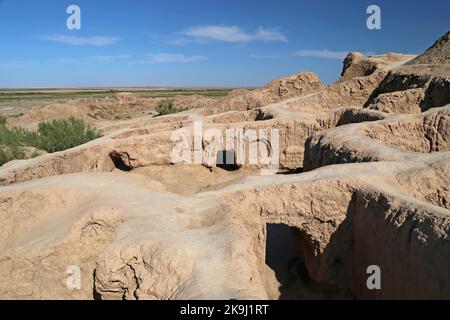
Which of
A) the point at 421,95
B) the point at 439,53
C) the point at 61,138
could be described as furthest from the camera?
the point at 61,138

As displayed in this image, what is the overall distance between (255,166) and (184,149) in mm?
2616

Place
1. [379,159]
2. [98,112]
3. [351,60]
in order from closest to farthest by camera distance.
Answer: [379,159]
[351,60]
[98,112]

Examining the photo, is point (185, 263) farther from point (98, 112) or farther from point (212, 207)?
point (98, 112)

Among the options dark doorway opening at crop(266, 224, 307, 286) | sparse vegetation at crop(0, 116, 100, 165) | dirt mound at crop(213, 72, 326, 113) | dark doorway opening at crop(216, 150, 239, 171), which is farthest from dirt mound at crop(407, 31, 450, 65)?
sparse vegetation at crop(0, 116, 100, 165)

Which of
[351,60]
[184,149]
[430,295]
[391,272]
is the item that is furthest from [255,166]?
[351,60]

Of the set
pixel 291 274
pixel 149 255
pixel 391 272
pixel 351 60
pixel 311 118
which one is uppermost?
pixel 351 60

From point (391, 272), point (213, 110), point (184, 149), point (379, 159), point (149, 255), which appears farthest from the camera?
point (213, 110)

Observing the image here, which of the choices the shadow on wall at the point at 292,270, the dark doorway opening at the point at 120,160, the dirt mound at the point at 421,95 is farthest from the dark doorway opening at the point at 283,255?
the dark doorway opening at the point at 120,160

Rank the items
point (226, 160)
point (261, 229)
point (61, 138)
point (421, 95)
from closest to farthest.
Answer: point (261, 229) → point (421, 95) → point (226, 160) → point (61, 138)

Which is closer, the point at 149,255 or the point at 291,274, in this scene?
the point at 149,255

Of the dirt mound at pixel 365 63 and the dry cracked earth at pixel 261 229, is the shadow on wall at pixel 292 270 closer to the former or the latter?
the dry cracked earth at pixel 261 229

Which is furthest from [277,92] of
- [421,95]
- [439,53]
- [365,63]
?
[421,95]

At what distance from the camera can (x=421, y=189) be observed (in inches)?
241

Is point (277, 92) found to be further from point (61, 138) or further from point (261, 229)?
point (261, 229)
